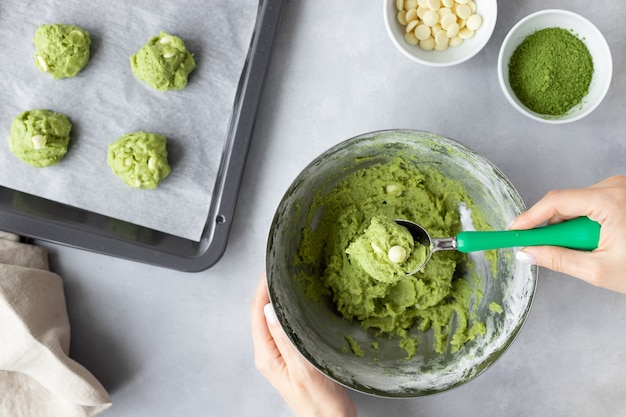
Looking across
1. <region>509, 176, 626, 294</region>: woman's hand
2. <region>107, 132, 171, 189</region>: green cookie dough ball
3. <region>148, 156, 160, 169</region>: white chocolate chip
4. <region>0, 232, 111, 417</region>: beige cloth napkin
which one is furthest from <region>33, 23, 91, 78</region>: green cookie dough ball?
<region>509, 176, 626, 294</region>: woman's hand

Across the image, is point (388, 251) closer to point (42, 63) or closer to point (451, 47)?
point (451, 47)

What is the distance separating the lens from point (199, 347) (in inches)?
61.7

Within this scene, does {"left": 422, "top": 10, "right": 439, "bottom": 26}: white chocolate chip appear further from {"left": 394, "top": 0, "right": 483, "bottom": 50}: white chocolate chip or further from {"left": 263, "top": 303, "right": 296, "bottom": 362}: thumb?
{"left": 263, "top": 303, "right": 296, "bottom": 362}: thumb

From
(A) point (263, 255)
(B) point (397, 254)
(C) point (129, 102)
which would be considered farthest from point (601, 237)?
(C) point (129, 102)

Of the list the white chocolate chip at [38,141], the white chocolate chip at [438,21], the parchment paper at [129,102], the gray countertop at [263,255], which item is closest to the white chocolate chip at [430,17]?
the white chocolate chip at [438,21]

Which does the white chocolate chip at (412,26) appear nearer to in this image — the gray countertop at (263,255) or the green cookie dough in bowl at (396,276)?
the gray countertop at (263,255)

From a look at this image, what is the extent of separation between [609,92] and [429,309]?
2.57 feet

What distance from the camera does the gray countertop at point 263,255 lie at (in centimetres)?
155

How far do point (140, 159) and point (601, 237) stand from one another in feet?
3.63

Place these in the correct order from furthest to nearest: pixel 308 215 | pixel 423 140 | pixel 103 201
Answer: pixel 103 201 < pixel 308 215 < pixel 423 140

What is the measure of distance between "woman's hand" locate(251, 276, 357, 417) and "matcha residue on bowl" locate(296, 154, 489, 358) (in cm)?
12

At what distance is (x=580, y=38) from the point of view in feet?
4.80

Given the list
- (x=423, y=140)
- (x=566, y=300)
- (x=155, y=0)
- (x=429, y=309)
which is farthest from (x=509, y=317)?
(x=155, y=0)

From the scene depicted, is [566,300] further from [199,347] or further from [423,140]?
[199,347]
